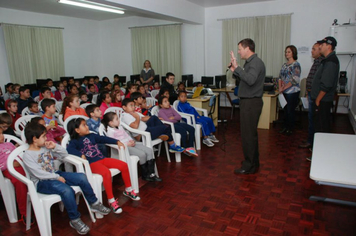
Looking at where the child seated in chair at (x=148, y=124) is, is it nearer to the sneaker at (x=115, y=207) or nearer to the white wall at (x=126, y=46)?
the sneaker at (x=115, y=207)

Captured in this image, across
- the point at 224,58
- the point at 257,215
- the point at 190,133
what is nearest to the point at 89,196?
the point at 257,215

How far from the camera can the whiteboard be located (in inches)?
236

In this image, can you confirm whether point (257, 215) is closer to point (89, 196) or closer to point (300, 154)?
point (89, 196)

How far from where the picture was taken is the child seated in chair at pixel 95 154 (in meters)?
2.58

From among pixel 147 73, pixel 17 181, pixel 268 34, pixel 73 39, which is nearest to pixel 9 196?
pixel 17 181

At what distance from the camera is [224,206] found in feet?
8.76

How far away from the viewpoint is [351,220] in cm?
238

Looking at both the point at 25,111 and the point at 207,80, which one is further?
the point at 207,80

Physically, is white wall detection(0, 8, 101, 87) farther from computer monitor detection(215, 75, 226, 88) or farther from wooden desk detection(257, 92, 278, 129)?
wooden desk detection(257, 92, 278, 129)

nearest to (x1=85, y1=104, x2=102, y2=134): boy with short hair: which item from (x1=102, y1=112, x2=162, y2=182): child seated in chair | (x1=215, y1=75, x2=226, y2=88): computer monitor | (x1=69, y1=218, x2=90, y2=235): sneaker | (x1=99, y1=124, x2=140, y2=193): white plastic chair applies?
(x1=102, y1=112, x2=162, y2=182): child seated in chair

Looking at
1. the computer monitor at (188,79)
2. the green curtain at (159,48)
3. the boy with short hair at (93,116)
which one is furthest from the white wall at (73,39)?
the boy with short hair at (93,116)

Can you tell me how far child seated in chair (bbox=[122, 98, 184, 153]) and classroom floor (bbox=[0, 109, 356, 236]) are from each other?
1.27ft

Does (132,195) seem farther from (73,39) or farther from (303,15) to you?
(73,39)

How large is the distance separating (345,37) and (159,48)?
192 inches
